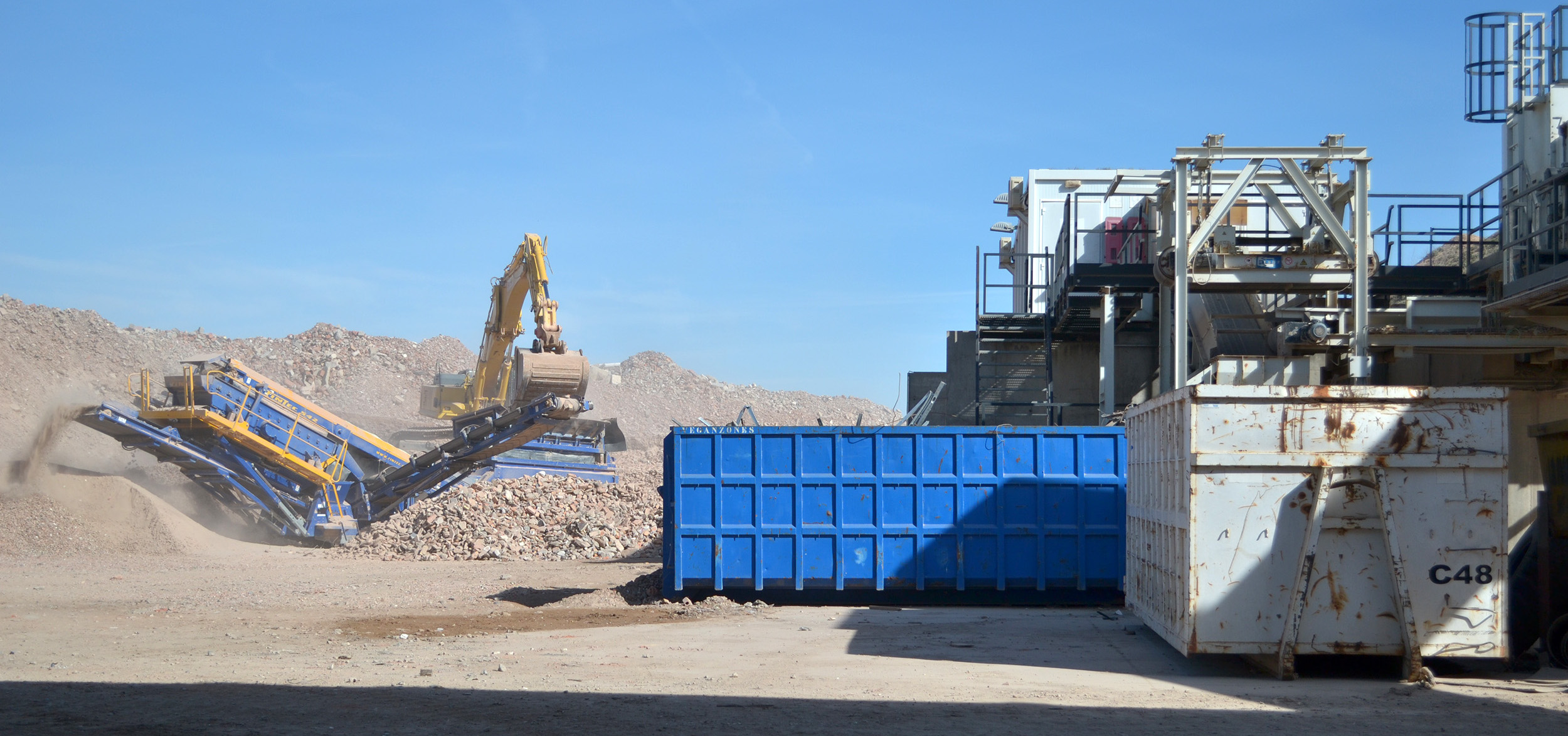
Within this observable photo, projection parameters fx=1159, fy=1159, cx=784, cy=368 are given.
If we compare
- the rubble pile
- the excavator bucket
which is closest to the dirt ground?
the excavator bucket

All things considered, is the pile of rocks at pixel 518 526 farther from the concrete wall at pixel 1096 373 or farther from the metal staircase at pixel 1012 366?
the concrete wall at pixel 1096 373

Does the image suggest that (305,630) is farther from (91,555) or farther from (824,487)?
(91,555)

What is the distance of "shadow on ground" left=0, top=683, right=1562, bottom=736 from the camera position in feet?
20.1

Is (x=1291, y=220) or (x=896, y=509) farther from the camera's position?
(x=1291, y=220)

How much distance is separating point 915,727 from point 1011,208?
1608 centimetres

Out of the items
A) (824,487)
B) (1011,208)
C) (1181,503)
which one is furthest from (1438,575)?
(1011,208)

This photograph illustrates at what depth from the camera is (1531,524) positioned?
28.6 feet

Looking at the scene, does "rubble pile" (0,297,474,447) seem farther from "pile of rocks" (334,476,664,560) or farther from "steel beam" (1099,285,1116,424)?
"steel beam" (1099,285,1116,424)

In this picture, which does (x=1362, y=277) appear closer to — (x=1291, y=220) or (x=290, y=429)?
(x=1291, y=220)

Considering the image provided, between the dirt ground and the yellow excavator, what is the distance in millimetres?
6662

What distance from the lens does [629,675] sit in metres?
8.00

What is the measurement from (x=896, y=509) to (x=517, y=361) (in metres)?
10.9

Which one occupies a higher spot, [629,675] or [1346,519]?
[1346,519]

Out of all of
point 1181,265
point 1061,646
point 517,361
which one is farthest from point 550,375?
point 1061,646
